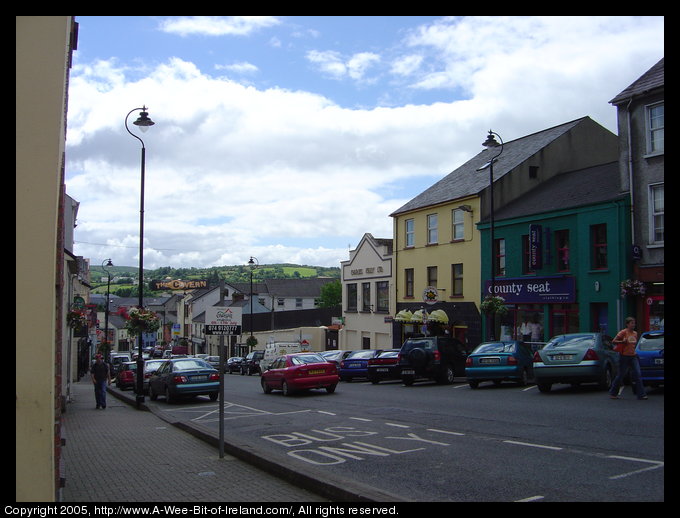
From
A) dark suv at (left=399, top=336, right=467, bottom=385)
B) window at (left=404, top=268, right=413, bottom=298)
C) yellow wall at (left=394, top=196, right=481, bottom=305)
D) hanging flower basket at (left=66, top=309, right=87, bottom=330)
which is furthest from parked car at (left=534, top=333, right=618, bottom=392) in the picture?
window at (left=404, top=268, right=413, bottom=298)

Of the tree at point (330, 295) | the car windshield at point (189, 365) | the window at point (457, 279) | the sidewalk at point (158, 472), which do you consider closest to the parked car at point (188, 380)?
the car windshield at point (189, 365)

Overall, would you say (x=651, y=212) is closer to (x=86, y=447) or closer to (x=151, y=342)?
(x=86, y=447)

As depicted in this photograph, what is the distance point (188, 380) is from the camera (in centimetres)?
2175

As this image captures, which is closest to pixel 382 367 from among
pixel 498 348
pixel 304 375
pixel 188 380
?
pixel 304 375

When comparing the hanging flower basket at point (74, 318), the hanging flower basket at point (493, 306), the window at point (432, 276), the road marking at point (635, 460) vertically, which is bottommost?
the road marking at point (635, 460)

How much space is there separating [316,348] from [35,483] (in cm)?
4980

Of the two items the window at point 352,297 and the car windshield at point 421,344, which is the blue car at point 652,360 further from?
the window at point 352,297

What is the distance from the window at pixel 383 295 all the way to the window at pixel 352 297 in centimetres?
A: 306

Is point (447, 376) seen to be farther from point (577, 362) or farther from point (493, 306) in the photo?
point (577, 362)

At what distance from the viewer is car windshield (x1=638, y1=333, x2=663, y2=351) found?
1565cm

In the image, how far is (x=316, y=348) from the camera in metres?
54.4

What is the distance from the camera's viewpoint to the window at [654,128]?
23.8 meters

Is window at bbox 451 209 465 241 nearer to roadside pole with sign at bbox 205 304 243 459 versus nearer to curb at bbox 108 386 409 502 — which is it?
roadside pole with sign at bbox 205 304 243 459
